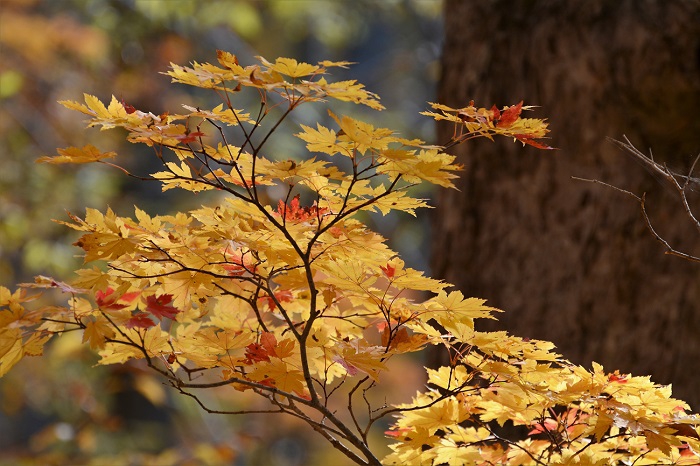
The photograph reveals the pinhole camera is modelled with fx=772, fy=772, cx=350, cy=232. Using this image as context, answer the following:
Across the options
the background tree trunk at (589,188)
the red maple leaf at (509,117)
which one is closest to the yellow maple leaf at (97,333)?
the red maple leaf at (509,117)

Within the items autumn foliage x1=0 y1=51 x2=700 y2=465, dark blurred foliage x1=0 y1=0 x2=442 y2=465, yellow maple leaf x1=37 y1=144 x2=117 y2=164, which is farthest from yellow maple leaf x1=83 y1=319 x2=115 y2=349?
dark blurred foliage x1=0 y1=0 x2=442 y2=465

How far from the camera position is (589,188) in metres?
2.06

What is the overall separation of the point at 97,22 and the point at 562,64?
5.10m

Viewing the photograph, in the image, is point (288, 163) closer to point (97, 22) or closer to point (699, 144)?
point (699, 144)

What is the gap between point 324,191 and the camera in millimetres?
1175

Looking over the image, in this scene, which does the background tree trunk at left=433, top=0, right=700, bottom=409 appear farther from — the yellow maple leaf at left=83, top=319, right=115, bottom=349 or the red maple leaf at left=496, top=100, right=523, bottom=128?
the yellow maple leaf at left=83, top=319, right=115, bottom=349

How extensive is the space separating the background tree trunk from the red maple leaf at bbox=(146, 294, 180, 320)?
47.0 inches

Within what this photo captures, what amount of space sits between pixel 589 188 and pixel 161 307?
50.7 inches

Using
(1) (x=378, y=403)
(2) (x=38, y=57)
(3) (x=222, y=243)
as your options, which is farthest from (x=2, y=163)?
(3) (x=222, y=243)

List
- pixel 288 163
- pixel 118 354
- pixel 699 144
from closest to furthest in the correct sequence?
pixel 288 163, pixel 118 354, pixel 699 144

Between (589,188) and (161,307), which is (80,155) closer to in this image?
(161,307)

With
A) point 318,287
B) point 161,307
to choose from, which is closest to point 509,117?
point 318,287

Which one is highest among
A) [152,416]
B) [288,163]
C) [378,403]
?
[288,163]

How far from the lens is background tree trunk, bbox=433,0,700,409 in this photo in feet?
6.48
